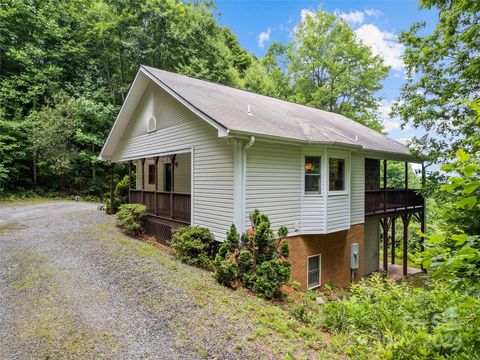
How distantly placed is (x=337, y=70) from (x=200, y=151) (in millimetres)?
22634

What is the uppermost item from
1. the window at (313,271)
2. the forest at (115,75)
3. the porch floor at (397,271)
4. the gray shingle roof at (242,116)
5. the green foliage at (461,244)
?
the forest at (115,75)

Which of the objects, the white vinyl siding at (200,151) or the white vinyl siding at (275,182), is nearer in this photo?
the white vinyl siding at (275,182)

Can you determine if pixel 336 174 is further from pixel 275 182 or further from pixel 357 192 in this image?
pixel 275 182

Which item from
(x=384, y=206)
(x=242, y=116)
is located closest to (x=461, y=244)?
(x=242, y=116)

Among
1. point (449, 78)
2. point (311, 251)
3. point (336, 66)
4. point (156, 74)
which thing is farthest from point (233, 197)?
→ point (336, 66)

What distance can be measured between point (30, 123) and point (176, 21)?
1613 centimetres

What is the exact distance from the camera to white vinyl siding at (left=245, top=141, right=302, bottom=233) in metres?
8.15

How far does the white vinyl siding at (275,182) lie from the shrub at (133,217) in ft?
19.5

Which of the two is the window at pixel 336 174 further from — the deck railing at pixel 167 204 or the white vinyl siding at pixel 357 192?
the deck railing at pixel 167 204

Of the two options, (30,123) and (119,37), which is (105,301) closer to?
(30,123)

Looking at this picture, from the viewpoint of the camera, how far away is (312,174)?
9320 mm

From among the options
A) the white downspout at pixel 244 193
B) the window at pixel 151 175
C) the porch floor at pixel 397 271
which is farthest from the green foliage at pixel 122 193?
the porch floor at pixel 397 271

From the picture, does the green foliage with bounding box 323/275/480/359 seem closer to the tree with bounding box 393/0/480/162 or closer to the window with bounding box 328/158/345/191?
the window with bounding box 328/158/345/191

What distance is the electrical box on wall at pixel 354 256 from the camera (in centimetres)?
1108
